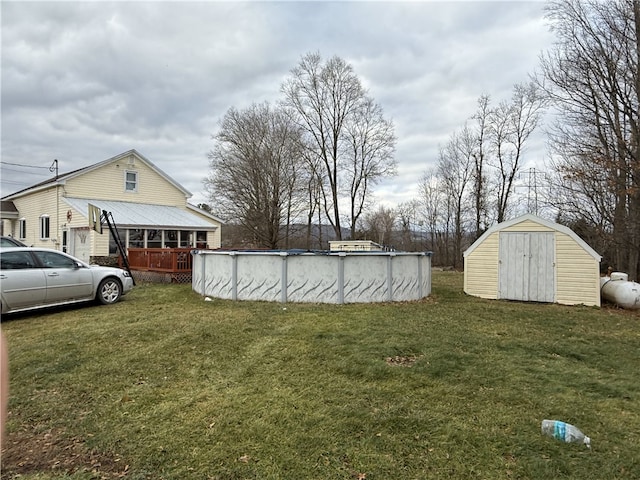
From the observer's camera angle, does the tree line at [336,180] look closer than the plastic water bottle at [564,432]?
No

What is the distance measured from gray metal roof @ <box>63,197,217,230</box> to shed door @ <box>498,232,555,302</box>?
51.1 ft

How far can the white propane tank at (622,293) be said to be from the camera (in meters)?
10.7

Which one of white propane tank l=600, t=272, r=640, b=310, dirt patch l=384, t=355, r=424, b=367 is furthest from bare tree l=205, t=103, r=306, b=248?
dirt patch l=384, t=355, r=424, b=367

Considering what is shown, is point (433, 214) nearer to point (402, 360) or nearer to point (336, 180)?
point (336, 180)

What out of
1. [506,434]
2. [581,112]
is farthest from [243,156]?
[506,434]

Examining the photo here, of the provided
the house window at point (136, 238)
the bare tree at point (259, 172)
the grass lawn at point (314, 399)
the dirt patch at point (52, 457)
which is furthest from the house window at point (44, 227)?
the dirt patch at point (52, 457)

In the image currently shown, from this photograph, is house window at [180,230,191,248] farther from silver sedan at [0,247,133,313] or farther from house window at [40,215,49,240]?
silver sedan at [0,247,133,313]

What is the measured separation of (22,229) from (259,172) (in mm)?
15543

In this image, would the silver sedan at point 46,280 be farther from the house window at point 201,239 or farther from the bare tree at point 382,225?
the bare tree at point 382,225

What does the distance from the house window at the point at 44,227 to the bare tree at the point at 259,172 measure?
12.2m

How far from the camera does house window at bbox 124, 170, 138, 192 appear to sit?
21833 millimetres

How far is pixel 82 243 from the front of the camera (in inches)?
725

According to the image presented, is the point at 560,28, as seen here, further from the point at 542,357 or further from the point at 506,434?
the point at 506,434

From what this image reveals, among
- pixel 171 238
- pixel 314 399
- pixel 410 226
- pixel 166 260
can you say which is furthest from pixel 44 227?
pixel 410 226
